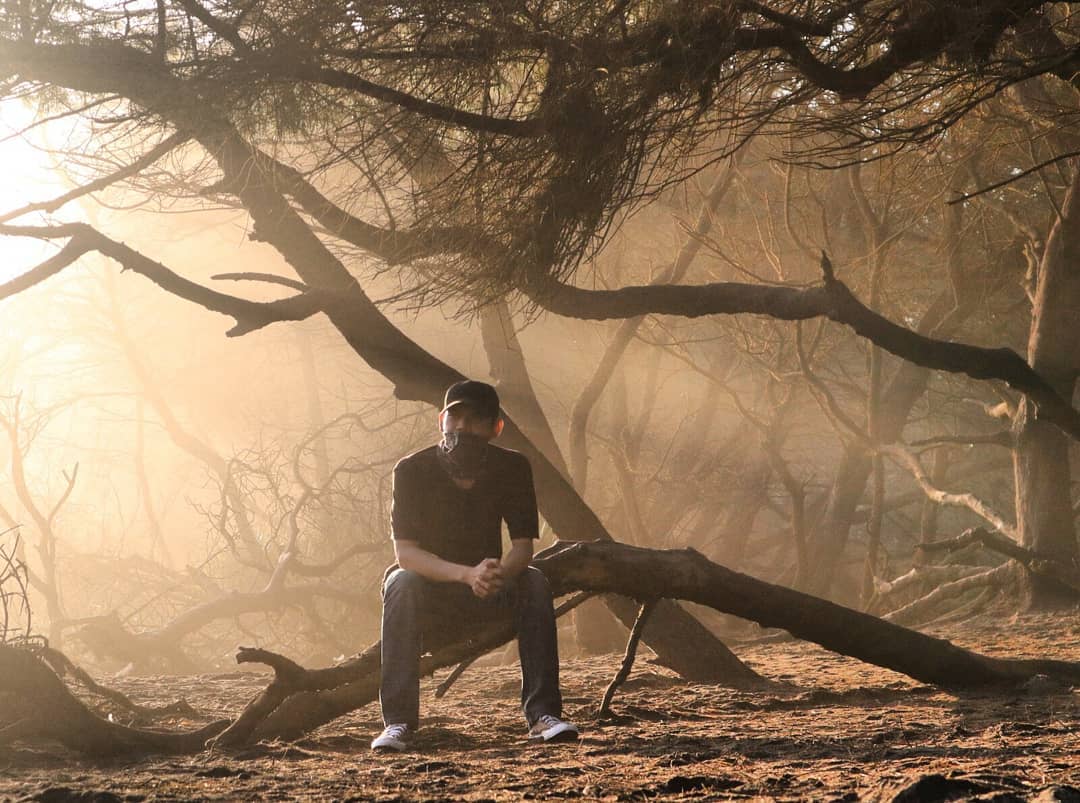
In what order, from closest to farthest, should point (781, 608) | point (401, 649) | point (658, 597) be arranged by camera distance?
1. point (401, 649)
2. point (658, 597)
3. point (781, 608)

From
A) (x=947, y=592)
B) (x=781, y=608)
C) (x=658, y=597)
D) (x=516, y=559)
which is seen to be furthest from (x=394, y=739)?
(x=947, y=592)

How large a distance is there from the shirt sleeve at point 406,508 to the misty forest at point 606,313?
0.50 meters

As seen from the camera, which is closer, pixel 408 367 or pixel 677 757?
pixel 677 757

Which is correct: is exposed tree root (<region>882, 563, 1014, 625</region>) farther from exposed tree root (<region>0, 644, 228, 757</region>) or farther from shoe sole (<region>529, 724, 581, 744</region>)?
exposed tree root (<region>0, 644, 228, 757</region>)

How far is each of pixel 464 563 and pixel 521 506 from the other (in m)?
0.31

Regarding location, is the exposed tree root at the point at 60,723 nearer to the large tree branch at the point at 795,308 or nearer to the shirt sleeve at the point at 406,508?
the shirt sleeve at the point at 406,508

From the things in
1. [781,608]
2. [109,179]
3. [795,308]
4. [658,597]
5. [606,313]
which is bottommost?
[781,608]

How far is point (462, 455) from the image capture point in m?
4.55

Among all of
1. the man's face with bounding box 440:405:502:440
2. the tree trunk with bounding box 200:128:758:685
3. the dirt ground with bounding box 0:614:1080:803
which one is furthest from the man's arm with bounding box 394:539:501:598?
the tree trunk with bounding box 200:128:758:685

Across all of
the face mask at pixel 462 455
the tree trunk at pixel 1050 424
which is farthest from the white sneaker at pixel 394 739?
the tree trunk at pixel 1050 424

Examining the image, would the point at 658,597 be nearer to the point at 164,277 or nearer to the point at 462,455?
the point at 462,455

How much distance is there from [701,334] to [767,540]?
325 cm

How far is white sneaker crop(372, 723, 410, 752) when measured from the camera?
166 inches

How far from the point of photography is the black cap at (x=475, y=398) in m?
4.58
